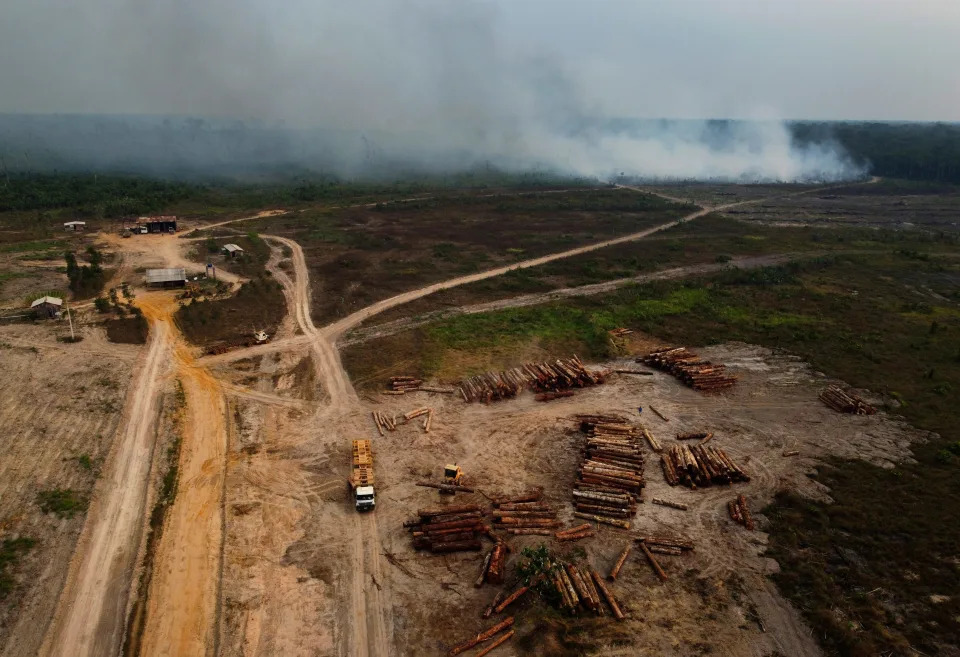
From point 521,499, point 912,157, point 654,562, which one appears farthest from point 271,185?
point 912,157

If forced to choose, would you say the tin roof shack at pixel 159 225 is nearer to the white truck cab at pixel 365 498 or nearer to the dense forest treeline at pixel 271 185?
the dense forest treeline at pixel 271 185

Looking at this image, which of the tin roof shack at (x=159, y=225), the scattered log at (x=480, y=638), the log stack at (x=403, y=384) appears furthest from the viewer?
the tin roof shack at (x=159, y=225)

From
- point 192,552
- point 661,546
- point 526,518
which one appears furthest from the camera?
point 526,518

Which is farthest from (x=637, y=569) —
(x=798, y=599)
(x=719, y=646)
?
(x=798, y=599)

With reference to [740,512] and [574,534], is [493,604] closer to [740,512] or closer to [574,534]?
[574,534]

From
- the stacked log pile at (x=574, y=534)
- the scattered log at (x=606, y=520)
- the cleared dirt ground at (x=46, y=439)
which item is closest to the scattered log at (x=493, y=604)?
the stacked log pile at (x=574, y=534)
